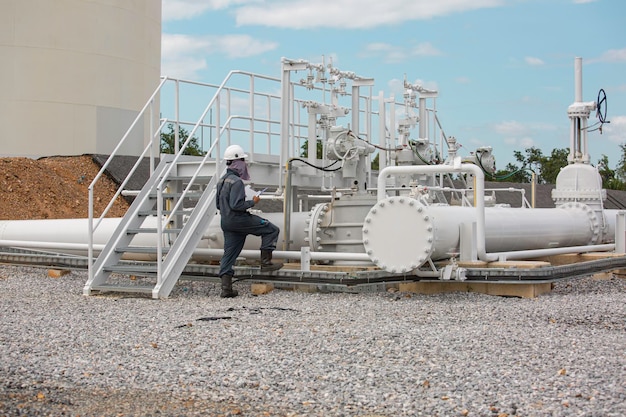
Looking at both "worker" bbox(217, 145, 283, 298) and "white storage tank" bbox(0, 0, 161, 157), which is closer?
"worker" bbox(217, 145, 283, 298)

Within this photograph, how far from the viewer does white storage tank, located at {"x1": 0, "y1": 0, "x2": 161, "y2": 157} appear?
2156 centimetres

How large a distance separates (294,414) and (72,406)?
4.17 ft

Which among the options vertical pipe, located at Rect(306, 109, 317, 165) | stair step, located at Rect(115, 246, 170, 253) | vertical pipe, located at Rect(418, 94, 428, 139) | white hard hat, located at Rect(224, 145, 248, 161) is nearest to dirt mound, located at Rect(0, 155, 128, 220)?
vertical pipe, located at Rect(418, 94, 428, 139)

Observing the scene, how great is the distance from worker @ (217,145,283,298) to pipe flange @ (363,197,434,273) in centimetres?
128

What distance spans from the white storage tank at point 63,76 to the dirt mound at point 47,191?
1.45 meters

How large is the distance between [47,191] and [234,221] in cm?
1074

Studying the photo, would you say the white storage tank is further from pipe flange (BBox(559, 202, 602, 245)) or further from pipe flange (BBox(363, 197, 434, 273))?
pipe flange (BBox(363, 197, 434, 273))

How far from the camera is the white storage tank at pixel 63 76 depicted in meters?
21.6

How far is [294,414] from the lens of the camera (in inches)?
185

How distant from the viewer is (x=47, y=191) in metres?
19.4

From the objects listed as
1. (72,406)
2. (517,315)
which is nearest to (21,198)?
(517,315)

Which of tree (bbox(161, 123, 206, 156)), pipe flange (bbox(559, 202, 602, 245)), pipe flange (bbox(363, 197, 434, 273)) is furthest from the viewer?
tree (bbox(161, 123, 206, 156))

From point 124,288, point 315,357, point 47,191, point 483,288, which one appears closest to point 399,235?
point 483,288

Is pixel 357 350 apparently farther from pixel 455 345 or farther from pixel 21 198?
pixel 21 198
